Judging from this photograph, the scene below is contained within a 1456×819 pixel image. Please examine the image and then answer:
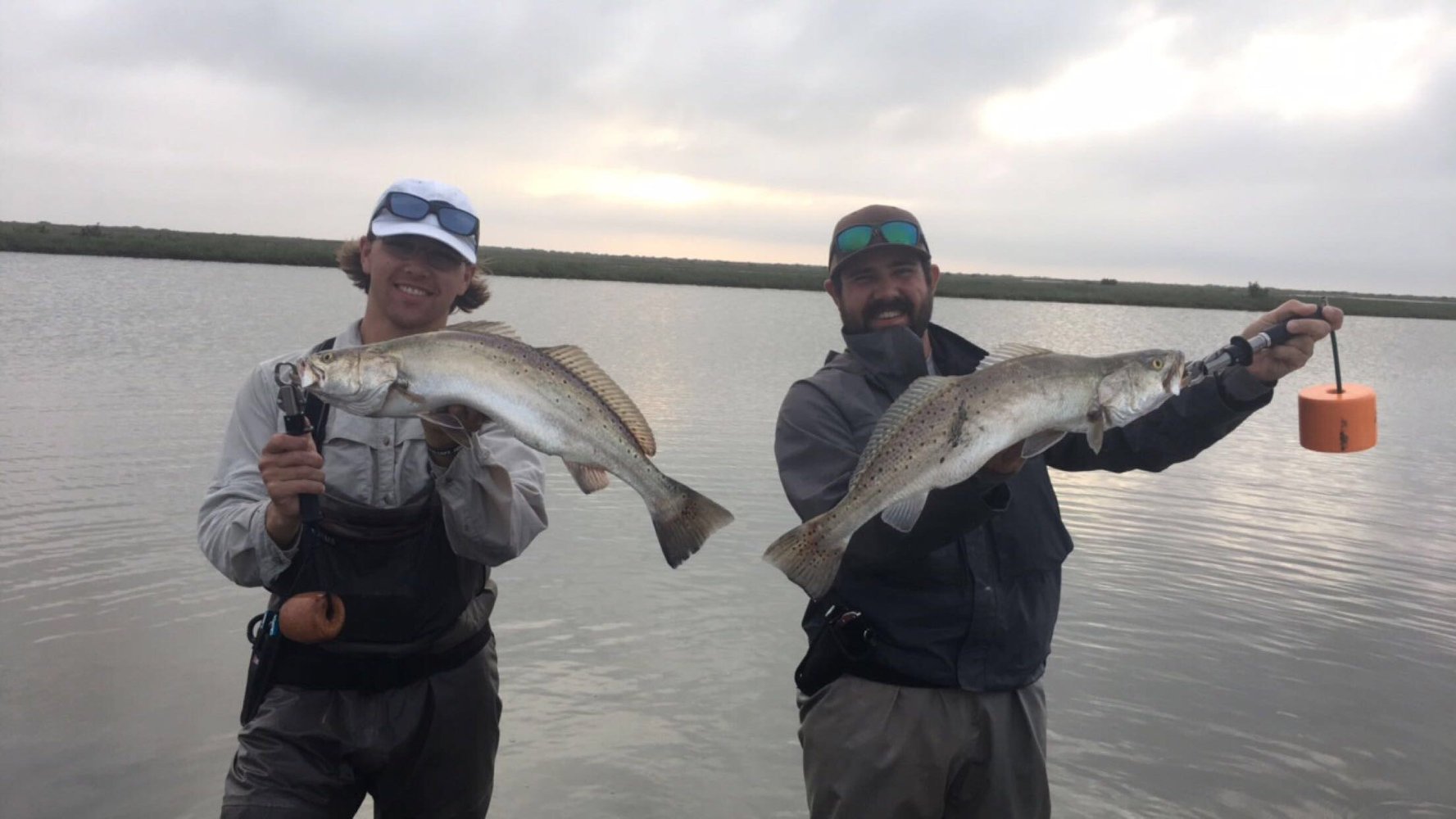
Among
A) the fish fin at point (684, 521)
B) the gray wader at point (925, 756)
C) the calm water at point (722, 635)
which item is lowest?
the calm water at point (722, 635)

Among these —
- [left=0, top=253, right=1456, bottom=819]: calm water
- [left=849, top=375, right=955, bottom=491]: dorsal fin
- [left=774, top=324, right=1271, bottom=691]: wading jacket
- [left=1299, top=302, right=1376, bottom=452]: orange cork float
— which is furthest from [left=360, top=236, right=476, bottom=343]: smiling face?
[left=1299, top=302, right=1376, bottom=452]: orange cork float

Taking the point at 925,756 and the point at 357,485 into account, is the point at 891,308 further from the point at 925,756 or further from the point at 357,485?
the point at 357,485

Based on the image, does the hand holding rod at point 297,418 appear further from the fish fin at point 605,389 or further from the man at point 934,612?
the man at point 934,612

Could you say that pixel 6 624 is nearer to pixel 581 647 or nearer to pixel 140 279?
pixel 581 647

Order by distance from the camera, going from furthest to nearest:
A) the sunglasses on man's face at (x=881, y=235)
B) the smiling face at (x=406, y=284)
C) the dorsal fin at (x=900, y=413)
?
the sunglasses on man's face at (x=881, y=235) < the smiling face at (x=406, y=284) < the dorsal fin at (x=900, y=413)

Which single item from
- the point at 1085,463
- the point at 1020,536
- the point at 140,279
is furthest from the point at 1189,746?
the point at 140,279

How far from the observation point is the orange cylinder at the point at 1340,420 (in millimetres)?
4188

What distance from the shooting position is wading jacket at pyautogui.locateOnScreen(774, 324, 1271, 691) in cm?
351

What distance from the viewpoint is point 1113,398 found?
3502 mm

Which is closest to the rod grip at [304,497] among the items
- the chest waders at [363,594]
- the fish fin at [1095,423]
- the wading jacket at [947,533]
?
the chest waders at [363,594]

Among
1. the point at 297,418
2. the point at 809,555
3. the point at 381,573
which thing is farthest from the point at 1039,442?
the point at 297,418

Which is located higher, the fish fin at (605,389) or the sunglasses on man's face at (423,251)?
the sunglasses on man's face at (423,251)

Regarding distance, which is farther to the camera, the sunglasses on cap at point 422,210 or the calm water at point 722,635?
the calm water at point 722,635

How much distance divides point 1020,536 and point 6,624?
7520 millimetres
